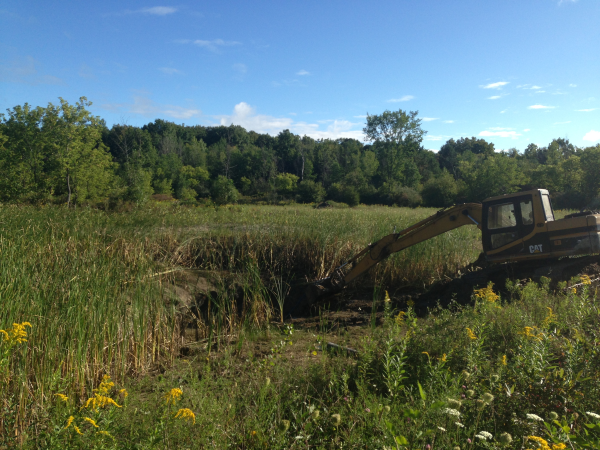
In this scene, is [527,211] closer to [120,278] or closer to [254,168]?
[120,278]

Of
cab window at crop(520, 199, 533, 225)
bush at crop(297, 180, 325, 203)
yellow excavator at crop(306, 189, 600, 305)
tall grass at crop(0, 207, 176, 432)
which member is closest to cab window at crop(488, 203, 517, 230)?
yellow excavator at crop(306, 189, 600, 305)

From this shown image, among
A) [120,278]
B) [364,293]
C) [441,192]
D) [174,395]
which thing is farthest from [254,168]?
[174,395]

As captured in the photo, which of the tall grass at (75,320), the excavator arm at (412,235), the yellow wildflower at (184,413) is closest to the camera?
the yellow wildflower at (184,413)

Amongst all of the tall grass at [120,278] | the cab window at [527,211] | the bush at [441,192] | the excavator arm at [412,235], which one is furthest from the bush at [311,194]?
the cab window at [527,211]

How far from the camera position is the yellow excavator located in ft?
21.4

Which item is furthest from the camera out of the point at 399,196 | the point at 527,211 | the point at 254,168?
the point at 254,168

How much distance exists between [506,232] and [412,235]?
1749 mm

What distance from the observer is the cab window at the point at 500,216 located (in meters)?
7.00

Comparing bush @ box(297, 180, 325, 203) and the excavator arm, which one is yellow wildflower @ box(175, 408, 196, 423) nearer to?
the excavator arm

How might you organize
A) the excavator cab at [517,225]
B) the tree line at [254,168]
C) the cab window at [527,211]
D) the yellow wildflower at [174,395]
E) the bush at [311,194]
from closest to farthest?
the yellow wildflower at [174,395], the excavator cab at [517,225], the cab window at [527,211], the tree line at [254,168], the bush at [311,194]

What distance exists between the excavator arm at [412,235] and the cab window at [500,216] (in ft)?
0.66

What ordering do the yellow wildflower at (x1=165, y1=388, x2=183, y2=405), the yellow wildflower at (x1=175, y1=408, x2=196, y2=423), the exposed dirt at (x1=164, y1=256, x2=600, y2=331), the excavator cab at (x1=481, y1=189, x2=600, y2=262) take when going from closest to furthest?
the yellow wildflower at (x1=175, y1=408, x2=196, y2=423) → the yellow wildflower at (x1=165, y1=388, x2=183, y2=405) → the excavator cab at (x1=481, y1=189, x2=600, y2=262) → the exposed dirt at (x1=164, y1=256, x2=600, y2=331)

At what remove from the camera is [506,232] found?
6.97 metres

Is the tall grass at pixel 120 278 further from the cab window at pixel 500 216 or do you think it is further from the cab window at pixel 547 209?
the cab window at pixel 547 209
